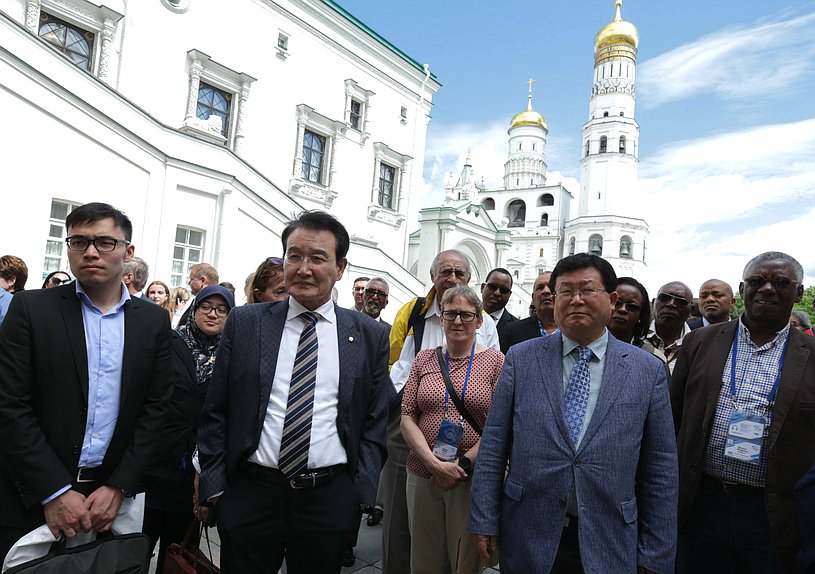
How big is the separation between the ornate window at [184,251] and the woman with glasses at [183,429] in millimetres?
10905

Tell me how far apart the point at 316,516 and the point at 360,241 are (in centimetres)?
1651

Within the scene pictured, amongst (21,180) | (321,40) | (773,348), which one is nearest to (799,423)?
(773,348)

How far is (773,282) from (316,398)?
2694 mm

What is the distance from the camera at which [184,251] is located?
1385cm

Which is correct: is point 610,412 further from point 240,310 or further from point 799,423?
point 240,310

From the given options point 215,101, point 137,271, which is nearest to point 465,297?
point 137,271

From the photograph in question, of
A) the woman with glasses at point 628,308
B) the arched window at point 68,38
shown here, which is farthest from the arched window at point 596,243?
the woman with glasses at point 628,308

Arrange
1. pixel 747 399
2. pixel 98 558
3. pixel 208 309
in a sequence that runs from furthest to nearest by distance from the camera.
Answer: pixel 208 309 < pixel 747 399 < pixel 98 558

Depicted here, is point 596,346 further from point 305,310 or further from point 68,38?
point 68,38

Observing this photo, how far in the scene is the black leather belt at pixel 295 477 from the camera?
2479 millimetres

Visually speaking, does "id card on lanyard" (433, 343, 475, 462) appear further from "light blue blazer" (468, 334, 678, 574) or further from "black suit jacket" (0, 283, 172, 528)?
"black suit jacket" (0, 283, 172, 528)

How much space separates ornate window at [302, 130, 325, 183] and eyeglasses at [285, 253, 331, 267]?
59.9 ft

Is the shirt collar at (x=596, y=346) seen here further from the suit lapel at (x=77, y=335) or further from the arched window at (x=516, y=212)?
the arched window at (x=516, y=212)

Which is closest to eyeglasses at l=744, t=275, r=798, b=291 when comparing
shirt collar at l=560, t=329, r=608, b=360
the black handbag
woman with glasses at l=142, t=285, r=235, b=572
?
shirt collar at l=560, t=329, r=608, b=360
